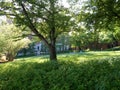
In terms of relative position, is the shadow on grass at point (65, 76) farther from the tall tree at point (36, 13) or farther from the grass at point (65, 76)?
the tall tree at point (36, 13)

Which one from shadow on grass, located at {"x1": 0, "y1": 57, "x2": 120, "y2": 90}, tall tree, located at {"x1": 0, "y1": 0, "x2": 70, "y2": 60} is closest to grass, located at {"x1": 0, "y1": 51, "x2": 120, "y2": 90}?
shadow on grass, located at {"x1": 0, "y1": 57, "x2": 120, "y2": 90}

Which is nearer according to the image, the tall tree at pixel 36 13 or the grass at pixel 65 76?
the grass at pixel 65 76

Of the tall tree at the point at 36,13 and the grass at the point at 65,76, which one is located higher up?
the tall tree at the point at 36,13

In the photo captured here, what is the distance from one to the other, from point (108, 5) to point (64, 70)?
6.07 metres

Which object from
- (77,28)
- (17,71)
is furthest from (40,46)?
(17,71)

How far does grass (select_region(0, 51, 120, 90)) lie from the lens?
4090 millimetres

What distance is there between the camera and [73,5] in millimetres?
11383

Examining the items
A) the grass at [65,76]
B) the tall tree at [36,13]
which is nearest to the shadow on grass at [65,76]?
the grass at [65,76]

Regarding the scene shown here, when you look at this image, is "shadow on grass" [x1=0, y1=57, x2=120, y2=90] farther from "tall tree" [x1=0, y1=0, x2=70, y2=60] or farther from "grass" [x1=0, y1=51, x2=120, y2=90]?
"tall tree" [x1=0, y1=0, x2=70, y2=60]

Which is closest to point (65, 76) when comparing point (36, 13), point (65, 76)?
point (65, 76)

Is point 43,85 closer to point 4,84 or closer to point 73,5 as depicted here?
point 4,84

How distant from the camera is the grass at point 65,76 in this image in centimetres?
409

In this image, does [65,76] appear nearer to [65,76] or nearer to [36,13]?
[65,76]

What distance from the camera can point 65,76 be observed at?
15.2 ft
